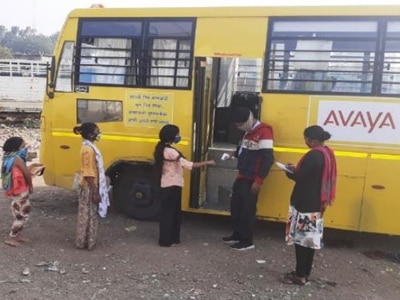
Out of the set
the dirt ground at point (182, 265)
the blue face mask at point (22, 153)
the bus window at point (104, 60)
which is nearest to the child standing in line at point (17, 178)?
the blue face mask at point (22, 153)

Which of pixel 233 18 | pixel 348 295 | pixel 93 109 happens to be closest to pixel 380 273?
pixel 348 295

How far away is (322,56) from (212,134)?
5.70ft

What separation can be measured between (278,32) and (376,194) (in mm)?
2119

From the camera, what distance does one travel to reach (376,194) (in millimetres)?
5551

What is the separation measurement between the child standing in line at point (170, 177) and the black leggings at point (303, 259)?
141 cm

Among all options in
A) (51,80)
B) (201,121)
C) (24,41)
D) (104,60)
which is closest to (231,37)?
(201,121)

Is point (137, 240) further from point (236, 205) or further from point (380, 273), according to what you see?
point (380, 273)

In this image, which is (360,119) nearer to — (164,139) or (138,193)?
(164,139)

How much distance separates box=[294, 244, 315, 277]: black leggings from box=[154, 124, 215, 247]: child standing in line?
1413mm

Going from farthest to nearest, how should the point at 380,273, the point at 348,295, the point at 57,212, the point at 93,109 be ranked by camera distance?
1. the point at 57,212
2. the point at 93,109
3. the point at 380,273
4. the point at 348,295

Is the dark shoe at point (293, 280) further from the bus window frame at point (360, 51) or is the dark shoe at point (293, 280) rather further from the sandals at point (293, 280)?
the bus window frame at point (360, 51)

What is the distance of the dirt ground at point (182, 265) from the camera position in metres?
4.56

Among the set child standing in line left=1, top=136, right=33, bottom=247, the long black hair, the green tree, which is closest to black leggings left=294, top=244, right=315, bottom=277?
the long black hair

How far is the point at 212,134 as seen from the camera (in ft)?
21.4
